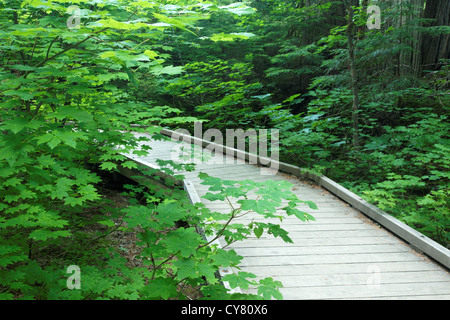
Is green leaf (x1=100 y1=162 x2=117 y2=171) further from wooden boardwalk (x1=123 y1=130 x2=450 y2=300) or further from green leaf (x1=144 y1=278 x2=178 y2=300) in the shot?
green leaf (x1=144 y1=278 x2=178 y2=300)

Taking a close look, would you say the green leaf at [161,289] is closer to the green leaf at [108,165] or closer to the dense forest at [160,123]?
the dense forest at [160,123]

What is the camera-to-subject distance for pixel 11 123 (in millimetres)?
1624

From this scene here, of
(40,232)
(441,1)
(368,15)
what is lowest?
(40,232)

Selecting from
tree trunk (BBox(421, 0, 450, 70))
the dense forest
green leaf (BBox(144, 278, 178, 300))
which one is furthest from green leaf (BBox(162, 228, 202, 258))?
tree trunk (BBox(421, 0, 450, 70))

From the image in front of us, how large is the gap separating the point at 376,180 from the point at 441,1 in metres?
4.73

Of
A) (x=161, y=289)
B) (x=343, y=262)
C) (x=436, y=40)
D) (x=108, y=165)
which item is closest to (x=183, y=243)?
(x=161, y=289)

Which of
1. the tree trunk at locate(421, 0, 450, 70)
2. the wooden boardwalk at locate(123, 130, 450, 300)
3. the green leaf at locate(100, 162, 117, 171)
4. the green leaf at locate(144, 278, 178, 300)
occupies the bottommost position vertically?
the wooden boardwalk at locate(123, 130, 450, 300)

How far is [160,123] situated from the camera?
4.13 metres

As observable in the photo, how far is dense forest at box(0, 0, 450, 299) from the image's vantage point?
1.76 meters

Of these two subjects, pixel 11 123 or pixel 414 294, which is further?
pixel 414 294

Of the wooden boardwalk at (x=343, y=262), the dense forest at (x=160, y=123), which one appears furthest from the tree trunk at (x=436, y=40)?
the wooden boardwalk at (x=343, y=262)

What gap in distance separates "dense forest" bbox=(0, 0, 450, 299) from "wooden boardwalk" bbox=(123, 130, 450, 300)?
39 cm
